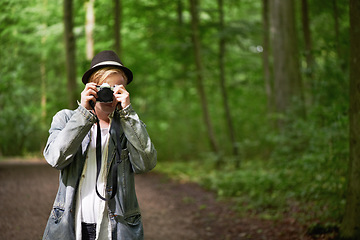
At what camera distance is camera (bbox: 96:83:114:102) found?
2412 millimetres

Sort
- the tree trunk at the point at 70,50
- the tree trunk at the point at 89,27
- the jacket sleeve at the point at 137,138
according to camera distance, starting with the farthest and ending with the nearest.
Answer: the tree trunk at the point at 89,27 → the tree trunk at the point at 70,50 → the jacket sleeve at the point at 137,138

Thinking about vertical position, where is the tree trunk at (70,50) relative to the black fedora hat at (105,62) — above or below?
above

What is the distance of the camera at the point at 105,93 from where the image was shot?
2412 mm

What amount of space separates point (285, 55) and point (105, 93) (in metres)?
9.49

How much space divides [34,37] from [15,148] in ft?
18.1

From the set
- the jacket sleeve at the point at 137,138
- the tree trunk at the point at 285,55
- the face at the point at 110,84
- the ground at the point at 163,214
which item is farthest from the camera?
the tree trunk at the point at 285,55

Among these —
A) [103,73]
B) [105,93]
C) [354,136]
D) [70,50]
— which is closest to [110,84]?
[103,73]

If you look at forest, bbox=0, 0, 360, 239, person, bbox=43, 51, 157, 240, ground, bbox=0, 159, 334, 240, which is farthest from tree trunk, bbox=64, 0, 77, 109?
person, bbox=43, 51, 157, 240

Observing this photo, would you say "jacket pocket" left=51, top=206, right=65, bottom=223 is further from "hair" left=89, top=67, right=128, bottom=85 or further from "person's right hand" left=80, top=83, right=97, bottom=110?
"hair" left=89, top=67, right=128, bottom=85

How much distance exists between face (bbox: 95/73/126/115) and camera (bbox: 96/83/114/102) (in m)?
0.09

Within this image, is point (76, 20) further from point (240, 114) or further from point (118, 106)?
point (118, 106)

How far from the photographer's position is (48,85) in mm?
21562

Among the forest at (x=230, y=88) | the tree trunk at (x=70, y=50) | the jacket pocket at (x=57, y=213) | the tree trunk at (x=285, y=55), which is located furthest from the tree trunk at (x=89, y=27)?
the jacket pocket at (x=57, y=213)

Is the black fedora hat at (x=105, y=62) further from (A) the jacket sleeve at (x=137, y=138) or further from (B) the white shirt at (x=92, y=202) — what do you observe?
(B) the white shirt at (x=92, y=202)
